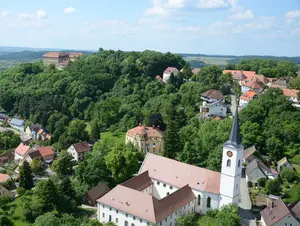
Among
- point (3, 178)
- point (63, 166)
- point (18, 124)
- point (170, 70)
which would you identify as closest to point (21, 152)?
point (3, 178)

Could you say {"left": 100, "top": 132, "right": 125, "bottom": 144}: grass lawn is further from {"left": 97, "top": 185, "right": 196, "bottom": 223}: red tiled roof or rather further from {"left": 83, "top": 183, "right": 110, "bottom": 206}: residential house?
{"left": 97, "top": 185, "right": 196, "bottom": 223}: red tiled roof

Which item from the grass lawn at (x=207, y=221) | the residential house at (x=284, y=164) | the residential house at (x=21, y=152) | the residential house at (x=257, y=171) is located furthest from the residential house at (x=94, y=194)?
the residential house at (x=21, y=152)

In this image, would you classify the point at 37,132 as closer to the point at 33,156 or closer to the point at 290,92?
the point at 33,156

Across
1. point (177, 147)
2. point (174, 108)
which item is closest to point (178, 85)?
point (174, 108)

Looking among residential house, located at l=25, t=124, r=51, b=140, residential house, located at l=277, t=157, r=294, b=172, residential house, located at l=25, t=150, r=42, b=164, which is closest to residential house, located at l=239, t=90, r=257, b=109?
residential house, located at l=277, t=157, r=294, b=172

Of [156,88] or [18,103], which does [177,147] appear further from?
[18,103]

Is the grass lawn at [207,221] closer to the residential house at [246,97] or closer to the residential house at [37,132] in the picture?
the residential house at [246,97]
